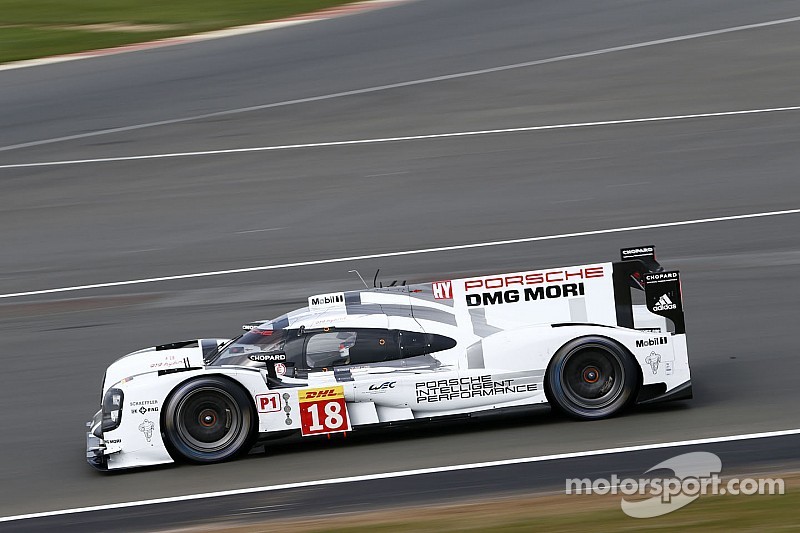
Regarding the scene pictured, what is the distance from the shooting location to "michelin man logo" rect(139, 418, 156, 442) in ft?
31.4

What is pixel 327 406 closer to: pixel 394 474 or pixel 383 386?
pixel 383 386

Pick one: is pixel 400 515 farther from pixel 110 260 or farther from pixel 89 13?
pixel 89 13

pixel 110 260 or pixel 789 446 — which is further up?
pixel 110 260

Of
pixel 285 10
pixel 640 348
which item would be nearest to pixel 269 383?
pixel 640 348

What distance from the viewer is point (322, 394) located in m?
9.60

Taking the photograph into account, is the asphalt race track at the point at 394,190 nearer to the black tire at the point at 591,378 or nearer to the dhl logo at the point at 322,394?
the black tire at the point at 591,378

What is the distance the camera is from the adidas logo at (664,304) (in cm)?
988

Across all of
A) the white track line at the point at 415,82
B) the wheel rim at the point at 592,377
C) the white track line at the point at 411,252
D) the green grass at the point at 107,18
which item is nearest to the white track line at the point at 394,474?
the wheel rim at the point at 592,377

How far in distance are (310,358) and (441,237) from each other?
631 centimetres

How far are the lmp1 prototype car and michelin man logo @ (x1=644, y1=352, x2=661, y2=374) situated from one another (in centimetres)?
1

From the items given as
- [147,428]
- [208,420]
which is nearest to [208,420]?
[208,420]

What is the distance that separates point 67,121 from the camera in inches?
891

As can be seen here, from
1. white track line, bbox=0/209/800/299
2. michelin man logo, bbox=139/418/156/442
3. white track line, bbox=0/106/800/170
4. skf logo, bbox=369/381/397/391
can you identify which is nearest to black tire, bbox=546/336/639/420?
skf logo, bbox=369/381/397/391

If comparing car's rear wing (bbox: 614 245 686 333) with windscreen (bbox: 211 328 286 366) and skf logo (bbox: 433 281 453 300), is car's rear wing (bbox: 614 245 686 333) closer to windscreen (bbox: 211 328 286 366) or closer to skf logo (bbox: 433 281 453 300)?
skf logo (bbox: 433 281 453 300)
